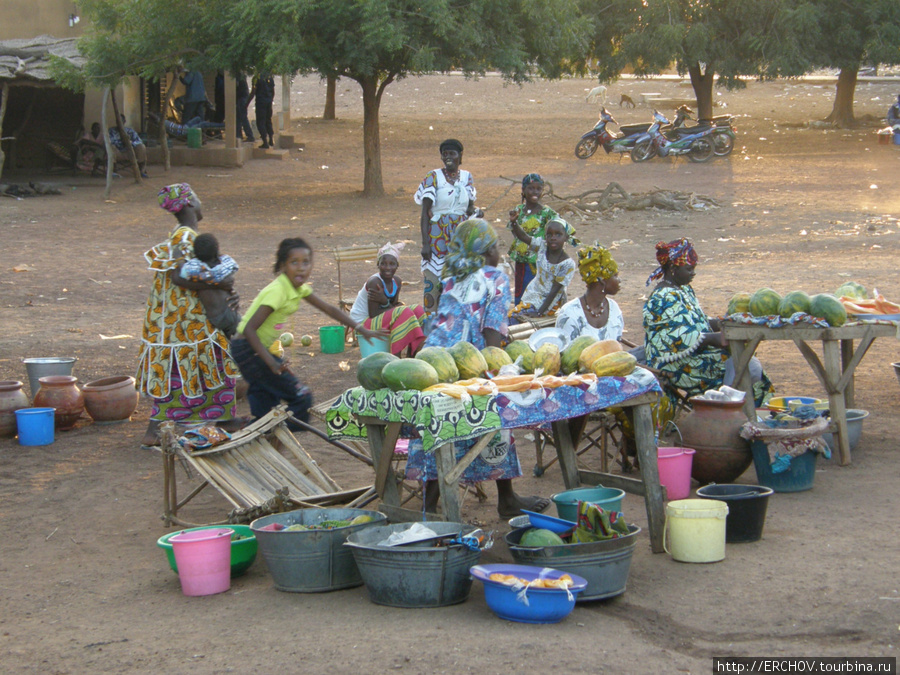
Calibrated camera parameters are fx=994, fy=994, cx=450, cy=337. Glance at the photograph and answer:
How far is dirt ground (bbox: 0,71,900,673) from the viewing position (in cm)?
371

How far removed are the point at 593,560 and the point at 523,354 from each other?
3.54 feet

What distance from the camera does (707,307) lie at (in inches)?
412

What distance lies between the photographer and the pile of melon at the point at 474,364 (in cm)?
432

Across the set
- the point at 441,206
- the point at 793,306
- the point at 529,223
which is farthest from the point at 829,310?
the point at 441,206

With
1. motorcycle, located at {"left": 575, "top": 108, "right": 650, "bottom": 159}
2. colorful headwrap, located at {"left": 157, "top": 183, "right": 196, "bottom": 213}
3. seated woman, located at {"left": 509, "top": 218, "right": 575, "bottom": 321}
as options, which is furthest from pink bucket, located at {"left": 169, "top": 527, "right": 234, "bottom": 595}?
motorcycle, located at {"left": 575, "top": 108, "right": 650, "bottom": 159}

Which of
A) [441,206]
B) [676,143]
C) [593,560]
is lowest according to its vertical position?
[593,560]

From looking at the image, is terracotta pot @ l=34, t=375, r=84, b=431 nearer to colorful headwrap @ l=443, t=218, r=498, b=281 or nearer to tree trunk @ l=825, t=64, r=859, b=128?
colorful headwrap @ l=443, t=218, r=498, b=281

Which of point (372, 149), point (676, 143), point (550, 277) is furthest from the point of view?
point (676, 143)

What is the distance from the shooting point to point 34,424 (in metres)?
6.73

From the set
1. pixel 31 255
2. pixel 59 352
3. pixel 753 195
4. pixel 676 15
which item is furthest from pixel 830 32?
pixel 59 352

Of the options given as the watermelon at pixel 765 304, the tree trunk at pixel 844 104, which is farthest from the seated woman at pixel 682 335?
the tree trunk at pixel 844 104

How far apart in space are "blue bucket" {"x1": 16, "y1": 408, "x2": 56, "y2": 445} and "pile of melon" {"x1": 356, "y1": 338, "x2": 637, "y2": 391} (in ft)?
10.6

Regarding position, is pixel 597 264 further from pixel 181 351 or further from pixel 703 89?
pixel 703 89

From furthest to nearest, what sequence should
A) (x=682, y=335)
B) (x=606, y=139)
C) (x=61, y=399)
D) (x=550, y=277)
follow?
(x=606, y=139) < (x=550, y=277) < (x=61, y=399) < (x=682, y=335)
